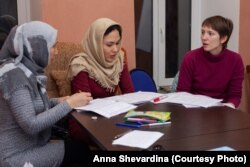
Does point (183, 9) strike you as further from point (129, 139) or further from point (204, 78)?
point (129, 139)

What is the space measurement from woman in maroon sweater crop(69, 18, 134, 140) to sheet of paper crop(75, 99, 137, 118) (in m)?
0.34

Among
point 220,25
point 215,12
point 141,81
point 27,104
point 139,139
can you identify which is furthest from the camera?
point 215,12

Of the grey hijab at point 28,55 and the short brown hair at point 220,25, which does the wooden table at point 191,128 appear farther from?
the short brown hair at point 220,25

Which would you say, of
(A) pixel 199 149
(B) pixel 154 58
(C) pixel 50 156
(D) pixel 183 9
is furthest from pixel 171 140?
(D) pixel 183 9

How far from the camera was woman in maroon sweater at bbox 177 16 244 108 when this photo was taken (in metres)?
2.39

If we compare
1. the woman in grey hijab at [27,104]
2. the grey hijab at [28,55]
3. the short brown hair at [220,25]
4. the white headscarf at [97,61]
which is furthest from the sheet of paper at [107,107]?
the short brown hair at [220,25]

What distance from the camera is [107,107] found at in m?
1.86

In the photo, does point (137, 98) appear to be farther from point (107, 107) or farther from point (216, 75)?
point (216, 75)

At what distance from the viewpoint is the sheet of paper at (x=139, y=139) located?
1340 millimetres

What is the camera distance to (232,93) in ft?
7.93

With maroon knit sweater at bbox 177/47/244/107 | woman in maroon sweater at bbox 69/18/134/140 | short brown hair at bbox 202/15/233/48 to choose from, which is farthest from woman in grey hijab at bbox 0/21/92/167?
short brown hair at bbox 202/15/233/48

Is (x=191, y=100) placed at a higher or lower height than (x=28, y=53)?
lower

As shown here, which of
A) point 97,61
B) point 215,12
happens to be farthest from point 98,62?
point 215,12

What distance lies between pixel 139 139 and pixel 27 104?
1.72ft
